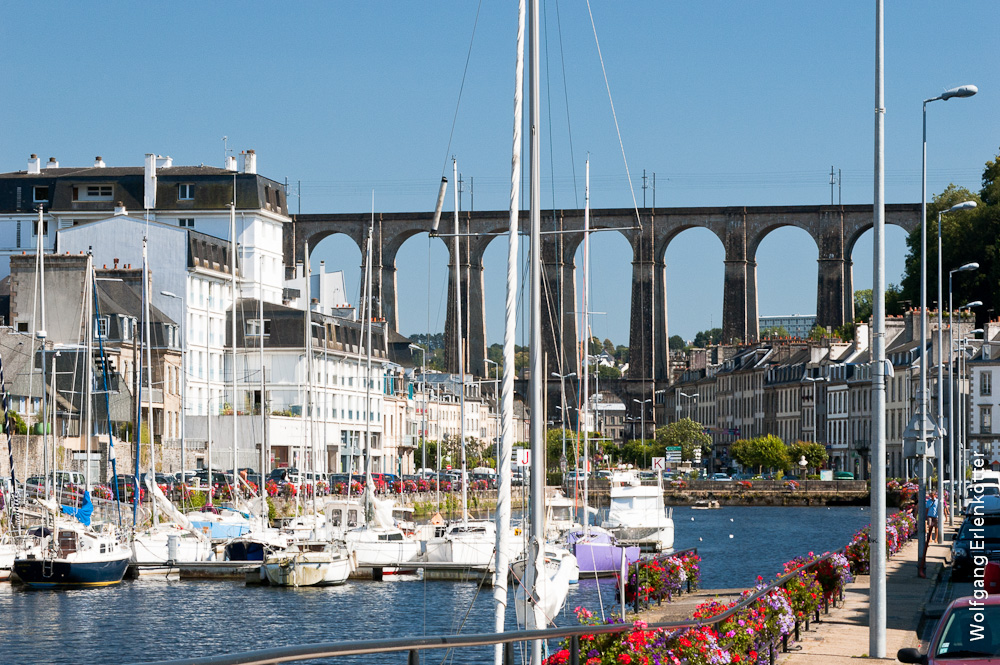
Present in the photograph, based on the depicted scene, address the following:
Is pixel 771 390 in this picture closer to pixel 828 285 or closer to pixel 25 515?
pixel 828 285

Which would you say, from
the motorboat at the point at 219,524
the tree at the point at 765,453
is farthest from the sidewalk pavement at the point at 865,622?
the tree at the point at 765,453

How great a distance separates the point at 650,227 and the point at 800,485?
28.6 meters

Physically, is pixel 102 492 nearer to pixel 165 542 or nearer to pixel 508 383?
pixel 165 542

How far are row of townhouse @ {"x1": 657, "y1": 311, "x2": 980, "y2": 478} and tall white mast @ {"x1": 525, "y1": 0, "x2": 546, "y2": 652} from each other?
59.4m

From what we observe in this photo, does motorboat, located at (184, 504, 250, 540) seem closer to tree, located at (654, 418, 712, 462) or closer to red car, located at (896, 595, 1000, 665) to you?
red car, located at (896, 595, 1000, 665)

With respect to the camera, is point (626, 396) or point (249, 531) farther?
point (626, 396)

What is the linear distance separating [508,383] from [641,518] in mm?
32482

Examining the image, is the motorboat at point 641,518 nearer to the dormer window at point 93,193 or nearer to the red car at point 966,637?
the red car at point 966,637

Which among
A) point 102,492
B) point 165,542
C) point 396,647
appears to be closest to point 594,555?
point 165,542

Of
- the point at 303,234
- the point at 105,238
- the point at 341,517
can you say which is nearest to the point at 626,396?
the point at 303,234

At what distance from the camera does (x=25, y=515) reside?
115 feet

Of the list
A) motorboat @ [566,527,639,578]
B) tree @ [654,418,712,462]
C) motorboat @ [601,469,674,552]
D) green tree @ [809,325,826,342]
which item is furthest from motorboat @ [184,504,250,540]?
tree @ [654,418,712,462]

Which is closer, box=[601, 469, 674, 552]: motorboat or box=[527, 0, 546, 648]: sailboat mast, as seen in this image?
box=[527, 0, 546, 648]: sailboat mast

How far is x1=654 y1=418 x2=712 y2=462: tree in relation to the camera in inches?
4528
